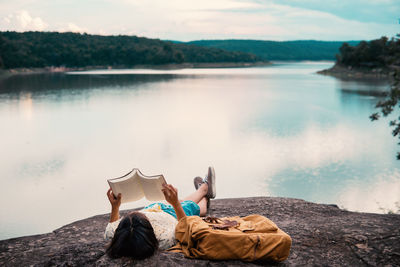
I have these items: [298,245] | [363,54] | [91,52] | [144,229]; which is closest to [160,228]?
[144,229]

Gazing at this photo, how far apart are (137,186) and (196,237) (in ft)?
2.72

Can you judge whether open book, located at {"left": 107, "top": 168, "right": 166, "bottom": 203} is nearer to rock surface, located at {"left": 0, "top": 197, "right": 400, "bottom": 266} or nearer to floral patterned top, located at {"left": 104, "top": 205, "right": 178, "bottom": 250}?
floral patterned top, located at {"left": 104, "top": 205, "right": 178, "bottom": 250}

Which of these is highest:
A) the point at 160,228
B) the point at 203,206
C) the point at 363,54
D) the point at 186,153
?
the point at 363,54

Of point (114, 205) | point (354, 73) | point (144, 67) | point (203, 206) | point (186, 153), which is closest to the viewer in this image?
point (114, 205)

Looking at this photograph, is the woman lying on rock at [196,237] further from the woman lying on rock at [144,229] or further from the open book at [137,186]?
the open book at [137,186]

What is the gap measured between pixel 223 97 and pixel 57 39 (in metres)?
70.8

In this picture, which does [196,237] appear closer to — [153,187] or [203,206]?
[153,187]

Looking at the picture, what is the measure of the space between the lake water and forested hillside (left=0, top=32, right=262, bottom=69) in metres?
50.1

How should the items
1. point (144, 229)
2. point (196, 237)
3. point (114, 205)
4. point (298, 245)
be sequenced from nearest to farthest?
point (144, 229) → point (196, 237) → point (114, 205) → point (298, 245)

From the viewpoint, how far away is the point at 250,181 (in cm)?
955

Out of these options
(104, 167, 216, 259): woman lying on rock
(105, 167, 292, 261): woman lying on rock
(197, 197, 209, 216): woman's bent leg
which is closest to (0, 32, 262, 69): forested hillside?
(197, 197, 209, 216): woman's bent leg

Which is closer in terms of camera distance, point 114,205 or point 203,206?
point 114,205

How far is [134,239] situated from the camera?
263cm

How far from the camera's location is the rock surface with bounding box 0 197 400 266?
2.90 metres
